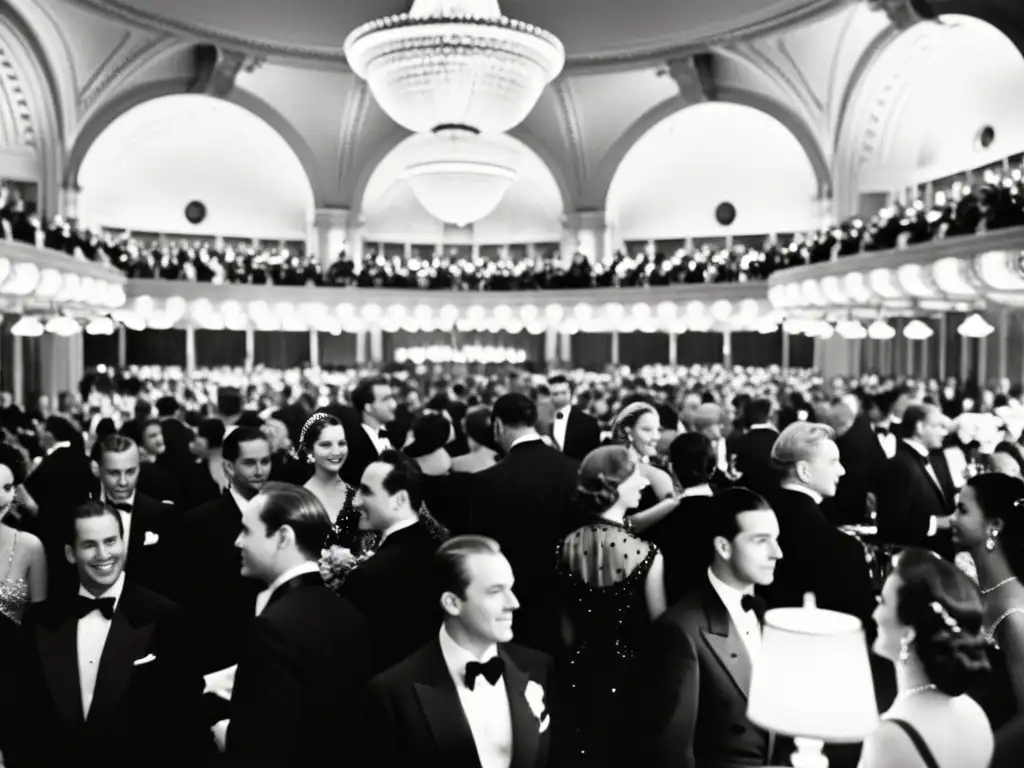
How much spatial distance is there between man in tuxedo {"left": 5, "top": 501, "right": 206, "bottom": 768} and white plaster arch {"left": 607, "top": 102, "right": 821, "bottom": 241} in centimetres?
2247

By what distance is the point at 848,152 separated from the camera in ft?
68.3

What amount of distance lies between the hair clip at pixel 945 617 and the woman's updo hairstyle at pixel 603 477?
1595 mm

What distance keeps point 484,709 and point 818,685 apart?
895mm

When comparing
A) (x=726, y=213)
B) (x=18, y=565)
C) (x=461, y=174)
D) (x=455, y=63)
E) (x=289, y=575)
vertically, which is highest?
(x=726, y=213)

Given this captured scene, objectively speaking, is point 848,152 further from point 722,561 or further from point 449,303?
point 722,561

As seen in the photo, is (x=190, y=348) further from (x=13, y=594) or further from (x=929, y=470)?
(x=13, y=594)

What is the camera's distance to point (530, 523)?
5020 millimetres

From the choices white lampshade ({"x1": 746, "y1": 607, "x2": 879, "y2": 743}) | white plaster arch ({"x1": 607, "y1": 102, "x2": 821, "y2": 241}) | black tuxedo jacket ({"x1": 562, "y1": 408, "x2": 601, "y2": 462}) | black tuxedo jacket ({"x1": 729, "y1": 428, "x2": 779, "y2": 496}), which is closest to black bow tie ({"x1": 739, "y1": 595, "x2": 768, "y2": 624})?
white lampshade ({"x1": 746, "y1": 607, "x2": 879, "y2": 743})

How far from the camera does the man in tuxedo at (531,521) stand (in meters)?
5.00

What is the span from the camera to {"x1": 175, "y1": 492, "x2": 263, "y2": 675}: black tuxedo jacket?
421 cm

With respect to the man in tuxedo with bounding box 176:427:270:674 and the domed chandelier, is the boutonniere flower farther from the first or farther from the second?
the domed chandelier

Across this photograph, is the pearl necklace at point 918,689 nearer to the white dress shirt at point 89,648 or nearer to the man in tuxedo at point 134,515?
the white dress shirt at point 89,648

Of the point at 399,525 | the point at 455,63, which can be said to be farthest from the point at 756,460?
the point at 455,63

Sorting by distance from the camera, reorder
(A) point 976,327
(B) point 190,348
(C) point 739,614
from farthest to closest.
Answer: (B) point 190,348 → (A) point 976,327 → (C) point 739,614
